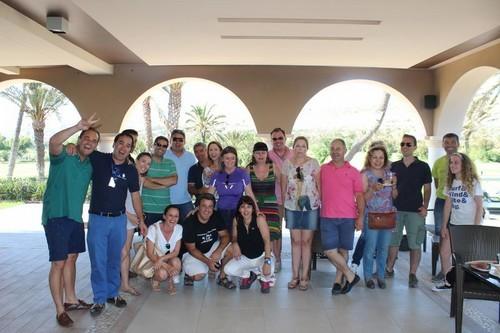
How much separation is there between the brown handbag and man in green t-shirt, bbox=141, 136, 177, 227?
6.31ft

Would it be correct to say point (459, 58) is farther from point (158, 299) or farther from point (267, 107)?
point (158, 299)

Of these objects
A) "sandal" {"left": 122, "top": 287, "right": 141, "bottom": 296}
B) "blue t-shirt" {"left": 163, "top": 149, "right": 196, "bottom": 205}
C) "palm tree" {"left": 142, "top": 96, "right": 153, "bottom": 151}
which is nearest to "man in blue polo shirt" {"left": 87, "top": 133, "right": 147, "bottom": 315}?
"sandal" {"left": 122, "top": 287, "right": 141, "bottom": 296}

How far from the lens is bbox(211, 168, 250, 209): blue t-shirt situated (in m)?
4.30

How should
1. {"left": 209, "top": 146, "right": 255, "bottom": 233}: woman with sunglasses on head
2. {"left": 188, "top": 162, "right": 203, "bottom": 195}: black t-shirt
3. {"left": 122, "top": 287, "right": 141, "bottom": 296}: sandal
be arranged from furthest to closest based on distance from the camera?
1. {"left": 188, "top": 162, "right": 203, "bottom": 195}: black t-shirt
2. {"left": 209, "top": 146, "right": 255, "bottom": 233}: woman with sunglasses on head
3. {"left": 122, "top": 287, "right": 141, "bottom": 296}: sandal

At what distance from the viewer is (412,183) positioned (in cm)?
443

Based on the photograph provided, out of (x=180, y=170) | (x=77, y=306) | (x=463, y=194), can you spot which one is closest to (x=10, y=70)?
(x=180, y=170)

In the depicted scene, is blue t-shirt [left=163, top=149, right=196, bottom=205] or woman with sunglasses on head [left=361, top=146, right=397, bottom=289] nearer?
woman with sunglasses on head [left=361, top=146, right=397, bottom=289]

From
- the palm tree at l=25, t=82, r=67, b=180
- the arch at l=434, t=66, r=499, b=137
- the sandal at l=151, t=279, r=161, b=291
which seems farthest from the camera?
the palm tree at l=25, t=82, r=67, b=180

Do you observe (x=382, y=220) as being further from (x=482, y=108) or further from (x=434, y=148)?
(x=482, y=108)

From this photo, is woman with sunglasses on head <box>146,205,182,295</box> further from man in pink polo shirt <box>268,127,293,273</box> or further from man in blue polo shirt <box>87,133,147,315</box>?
man in pink polo shirt <box>268,127,293,273</box>

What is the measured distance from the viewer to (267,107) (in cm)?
769

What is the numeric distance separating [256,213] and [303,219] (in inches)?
17.1

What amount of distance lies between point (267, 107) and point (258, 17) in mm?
3385

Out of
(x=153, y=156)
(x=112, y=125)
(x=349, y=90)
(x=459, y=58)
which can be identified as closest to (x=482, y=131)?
(x=349, y=90)
